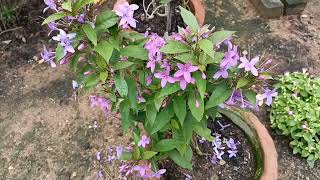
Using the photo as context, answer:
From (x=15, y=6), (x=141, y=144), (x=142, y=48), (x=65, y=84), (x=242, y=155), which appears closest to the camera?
(x=142, y=48)

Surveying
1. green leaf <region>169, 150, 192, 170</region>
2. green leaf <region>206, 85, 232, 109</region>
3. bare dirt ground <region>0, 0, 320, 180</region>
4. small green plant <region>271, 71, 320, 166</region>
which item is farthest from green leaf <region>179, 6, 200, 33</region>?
small green plant <region>271, 71, 320, 166</region>

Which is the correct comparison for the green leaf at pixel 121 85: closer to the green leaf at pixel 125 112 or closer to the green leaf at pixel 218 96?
the green leaf at pixel 125 112

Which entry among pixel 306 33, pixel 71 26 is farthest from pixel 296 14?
pixel 71 26

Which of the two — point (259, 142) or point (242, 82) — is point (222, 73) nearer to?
point (242, 82)

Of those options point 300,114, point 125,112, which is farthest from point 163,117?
point 300,114

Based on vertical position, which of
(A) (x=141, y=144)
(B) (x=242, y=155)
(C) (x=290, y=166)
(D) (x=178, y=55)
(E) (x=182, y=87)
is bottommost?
(C) (x=290, y=166)

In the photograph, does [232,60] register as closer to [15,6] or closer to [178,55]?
[178,55]
